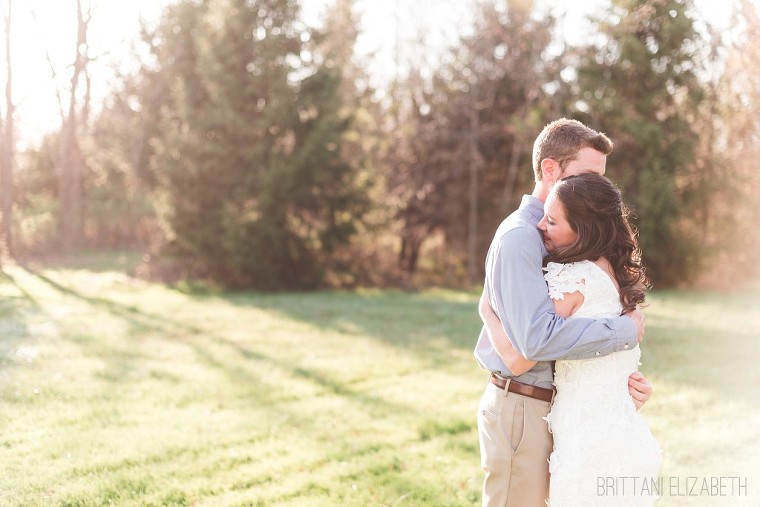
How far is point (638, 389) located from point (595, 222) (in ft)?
2.33

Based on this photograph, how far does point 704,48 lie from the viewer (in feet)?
61.2

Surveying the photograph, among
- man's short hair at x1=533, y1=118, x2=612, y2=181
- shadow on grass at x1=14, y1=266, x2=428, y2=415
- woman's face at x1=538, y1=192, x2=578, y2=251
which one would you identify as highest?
man's short hair at x1=533, y1=118, x2=612, y2=181

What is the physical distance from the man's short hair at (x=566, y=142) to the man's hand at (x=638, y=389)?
0.91 m

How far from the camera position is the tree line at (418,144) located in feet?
58.9

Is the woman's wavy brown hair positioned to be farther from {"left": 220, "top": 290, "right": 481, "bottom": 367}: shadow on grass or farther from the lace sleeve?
{"left": 220, "top": 290, "right": 481, "bottom": 367}: shadow on grass

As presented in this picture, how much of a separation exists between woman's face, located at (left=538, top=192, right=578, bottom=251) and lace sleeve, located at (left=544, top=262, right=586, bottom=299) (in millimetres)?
104

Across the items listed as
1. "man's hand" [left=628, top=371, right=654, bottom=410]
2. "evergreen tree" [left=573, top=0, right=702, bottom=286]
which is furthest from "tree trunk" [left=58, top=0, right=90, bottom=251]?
"man's hand" [left=628, top=371, right=654, bottom=410]

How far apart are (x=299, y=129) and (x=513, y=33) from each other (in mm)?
7037

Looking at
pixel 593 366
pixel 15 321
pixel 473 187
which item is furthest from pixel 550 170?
pixel 473 187

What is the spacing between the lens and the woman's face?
2.67 meters

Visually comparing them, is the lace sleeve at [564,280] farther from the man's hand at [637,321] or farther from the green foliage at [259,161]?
the green foliage at [259,161]

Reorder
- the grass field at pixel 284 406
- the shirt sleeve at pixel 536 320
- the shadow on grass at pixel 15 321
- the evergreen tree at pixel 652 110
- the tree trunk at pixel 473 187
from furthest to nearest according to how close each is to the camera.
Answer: the tree trunk at pixel 473 187, the evergreen tree at pixel 652 110, the shadow on grass at pixel 15 321, the grass field at pixel 284 406, the shirt sleeve at pixel 536 320

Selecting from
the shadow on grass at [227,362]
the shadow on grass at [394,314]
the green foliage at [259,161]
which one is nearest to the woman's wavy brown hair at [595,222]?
the shadow on grass at [227,362]

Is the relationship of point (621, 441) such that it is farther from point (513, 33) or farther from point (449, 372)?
point (513, 33)
